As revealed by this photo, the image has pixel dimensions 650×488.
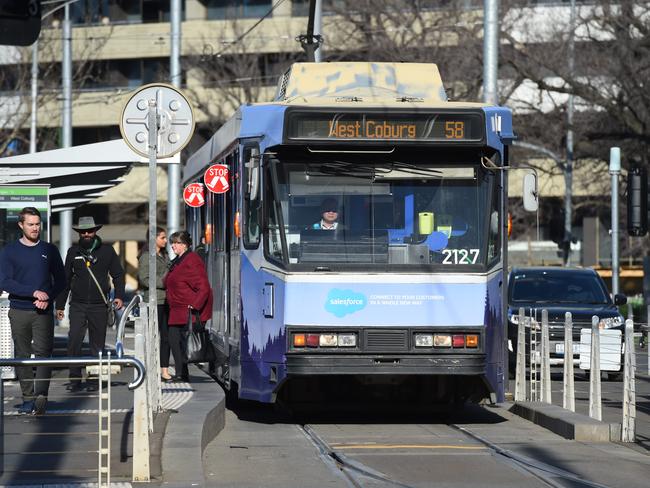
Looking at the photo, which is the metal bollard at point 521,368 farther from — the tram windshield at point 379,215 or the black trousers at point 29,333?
the black trousers at point 29,333

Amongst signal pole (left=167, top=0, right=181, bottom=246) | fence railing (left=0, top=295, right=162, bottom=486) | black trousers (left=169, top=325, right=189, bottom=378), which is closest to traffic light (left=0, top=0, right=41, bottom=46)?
fence railing (left=0, top=295, right=162, bottom=486)

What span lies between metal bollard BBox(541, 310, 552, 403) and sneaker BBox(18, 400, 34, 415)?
200 inches

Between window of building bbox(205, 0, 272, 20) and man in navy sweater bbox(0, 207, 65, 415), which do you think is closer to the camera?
man in navy sweater bbox(0, 207, 65, 415)

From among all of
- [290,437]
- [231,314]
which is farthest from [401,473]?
[231,314]

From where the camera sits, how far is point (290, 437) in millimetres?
12742

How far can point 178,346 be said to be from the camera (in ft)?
53.9

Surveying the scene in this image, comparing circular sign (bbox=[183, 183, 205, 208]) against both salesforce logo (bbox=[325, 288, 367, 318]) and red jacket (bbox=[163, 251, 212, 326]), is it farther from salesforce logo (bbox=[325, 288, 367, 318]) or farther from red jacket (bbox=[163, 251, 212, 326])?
salesforce logo (bbox=[325, 288, 367, 318])

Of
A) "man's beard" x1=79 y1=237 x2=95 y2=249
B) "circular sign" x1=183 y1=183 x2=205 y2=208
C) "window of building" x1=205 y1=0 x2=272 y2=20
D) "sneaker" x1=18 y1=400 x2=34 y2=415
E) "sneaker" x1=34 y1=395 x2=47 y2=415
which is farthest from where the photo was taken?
"window of building" x1=205 y1=0 x2=272 y2=20

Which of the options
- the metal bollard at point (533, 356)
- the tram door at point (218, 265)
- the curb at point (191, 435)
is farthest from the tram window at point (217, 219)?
the metal bollard at point (533, 356)

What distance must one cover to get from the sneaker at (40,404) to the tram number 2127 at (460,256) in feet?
12.5

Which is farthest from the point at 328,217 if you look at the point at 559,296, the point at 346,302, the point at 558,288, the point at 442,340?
the point at 558,288

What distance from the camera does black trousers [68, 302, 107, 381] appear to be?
15.3 meters

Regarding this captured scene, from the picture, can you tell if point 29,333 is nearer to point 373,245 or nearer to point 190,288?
point 373,245

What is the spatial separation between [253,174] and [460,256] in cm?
202
